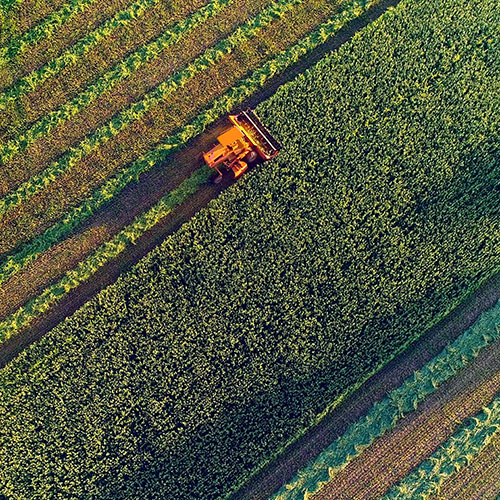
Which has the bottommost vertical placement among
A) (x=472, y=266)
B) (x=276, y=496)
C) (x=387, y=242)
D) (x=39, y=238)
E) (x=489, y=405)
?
(x=489, y=405)

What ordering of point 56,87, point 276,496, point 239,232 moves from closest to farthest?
point 276,496 → point 239,232 → point 56,87

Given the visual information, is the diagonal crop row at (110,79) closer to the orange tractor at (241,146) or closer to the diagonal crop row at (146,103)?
the diagonal crop row at (146,103)

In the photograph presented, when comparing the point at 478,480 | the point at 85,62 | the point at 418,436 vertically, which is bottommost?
the point at 478,480

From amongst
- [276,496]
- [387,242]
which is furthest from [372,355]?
[276,496]

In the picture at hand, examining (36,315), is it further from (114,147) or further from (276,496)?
(276,496)

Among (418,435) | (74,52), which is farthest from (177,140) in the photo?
(418,435)

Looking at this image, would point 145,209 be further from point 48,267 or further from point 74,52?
point 74,52

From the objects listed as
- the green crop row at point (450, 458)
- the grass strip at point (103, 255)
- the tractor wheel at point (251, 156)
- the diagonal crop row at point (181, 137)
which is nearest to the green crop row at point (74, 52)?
the diagonal crop row at point (181, 137)
